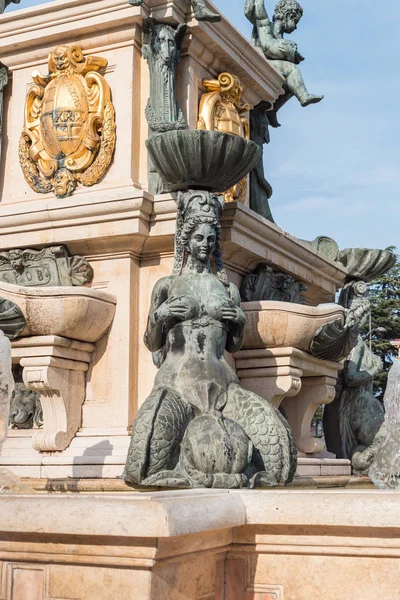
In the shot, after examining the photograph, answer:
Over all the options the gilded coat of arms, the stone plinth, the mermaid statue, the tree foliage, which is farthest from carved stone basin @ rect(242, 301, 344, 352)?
the tree foliage

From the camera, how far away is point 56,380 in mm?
8117

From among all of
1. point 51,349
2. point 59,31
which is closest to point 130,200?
point 51,349

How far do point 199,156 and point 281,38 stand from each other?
4.32 m

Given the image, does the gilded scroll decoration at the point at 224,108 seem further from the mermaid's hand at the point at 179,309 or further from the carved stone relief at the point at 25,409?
the carved stone relief at the point at 25,409

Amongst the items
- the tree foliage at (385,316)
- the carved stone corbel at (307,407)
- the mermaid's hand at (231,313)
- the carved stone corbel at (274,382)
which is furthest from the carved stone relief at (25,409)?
the tree foliage at (385,316)

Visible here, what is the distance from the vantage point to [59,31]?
9398 millimetres

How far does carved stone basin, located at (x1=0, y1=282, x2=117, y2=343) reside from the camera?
316 inches

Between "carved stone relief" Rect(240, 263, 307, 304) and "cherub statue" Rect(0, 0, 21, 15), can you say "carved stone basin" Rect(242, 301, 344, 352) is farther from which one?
"cherub statue" Rect(0, 0, 21, 15)

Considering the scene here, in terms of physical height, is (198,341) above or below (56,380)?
above

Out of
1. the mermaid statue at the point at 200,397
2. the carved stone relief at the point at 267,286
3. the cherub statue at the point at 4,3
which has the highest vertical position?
the cherub statue at the point at 4,3

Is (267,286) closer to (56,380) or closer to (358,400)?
(358,400)

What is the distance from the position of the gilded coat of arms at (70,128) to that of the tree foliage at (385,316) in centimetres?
2975

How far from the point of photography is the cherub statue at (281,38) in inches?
444

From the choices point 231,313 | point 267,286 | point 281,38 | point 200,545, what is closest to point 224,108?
point 267,286
